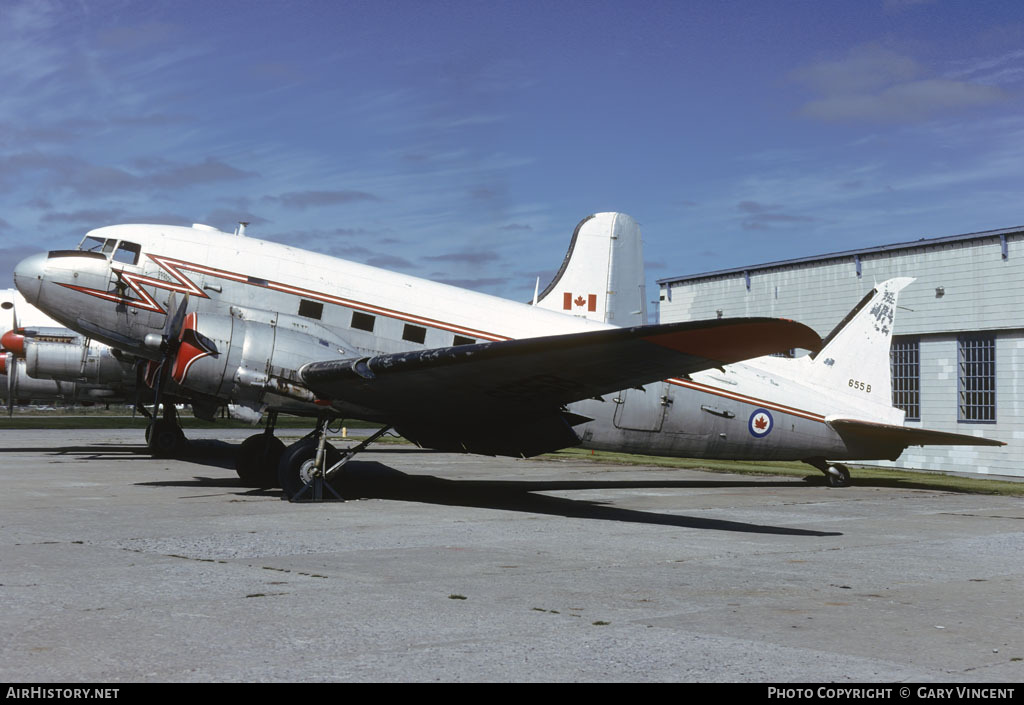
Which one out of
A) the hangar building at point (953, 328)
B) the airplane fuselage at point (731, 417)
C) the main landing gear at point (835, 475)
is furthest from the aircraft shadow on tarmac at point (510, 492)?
the hangar building at point (953, 328)

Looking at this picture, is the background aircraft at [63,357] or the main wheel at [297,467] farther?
the background aircraft at [63,357]

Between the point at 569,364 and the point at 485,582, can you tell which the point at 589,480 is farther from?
the point at 485,582

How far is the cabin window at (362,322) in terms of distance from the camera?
635 inches

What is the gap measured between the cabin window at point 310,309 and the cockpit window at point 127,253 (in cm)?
293

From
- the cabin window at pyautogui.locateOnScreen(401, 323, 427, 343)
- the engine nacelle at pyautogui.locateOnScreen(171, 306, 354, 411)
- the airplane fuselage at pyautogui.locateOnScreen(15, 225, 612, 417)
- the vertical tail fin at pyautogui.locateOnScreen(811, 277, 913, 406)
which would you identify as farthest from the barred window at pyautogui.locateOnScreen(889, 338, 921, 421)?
the engine nacelle at pyautogui.locateOnScreen(171, 306, 354, 411)

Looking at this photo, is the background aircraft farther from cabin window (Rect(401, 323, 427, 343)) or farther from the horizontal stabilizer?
the horizontal stabilizer

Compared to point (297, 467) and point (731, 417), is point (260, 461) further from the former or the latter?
point (731, 417)

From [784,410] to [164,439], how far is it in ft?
57.1

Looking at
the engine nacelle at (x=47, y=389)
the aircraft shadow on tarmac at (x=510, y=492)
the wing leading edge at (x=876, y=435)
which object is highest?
the engine nacelle at (x=47, y=389)

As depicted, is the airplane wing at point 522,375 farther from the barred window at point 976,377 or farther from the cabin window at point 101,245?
the barred window at point 976,377

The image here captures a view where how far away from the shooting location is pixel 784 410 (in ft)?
61.8

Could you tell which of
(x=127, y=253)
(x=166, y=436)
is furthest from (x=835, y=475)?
(x=166, y=436)

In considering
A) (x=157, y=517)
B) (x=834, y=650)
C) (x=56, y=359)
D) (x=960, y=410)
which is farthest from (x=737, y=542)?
(x=960, y=410)

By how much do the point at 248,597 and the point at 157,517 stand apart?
Result: 5936mm
